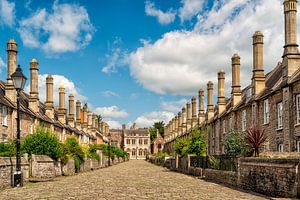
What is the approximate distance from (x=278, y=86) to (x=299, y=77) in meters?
3.76

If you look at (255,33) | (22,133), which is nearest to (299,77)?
(255,33)

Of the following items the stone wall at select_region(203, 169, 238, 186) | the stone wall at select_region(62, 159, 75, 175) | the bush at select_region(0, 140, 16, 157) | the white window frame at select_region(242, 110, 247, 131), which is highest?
the white window frame at select_region(242, 110, 247, 131)

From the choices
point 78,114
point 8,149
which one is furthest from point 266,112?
point 78,114

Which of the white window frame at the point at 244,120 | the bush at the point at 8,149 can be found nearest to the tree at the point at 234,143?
the white window frame at the point at 244,120

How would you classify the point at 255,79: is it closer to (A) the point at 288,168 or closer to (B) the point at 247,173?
(B) the point at 247,173

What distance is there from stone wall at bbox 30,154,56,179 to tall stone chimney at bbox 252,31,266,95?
55.2 feet

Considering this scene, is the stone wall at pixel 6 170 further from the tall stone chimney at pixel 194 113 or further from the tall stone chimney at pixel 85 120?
the tall stone chimney at pixel 85 120

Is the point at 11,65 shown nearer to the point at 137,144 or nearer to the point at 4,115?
the point at 4,115

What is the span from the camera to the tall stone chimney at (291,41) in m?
26.2

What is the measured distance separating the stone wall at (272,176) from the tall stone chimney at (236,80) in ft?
63.5

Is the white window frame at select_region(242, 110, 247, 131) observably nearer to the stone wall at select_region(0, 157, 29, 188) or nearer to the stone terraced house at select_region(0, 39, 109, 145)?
the stone terraced house at select_region(0, 39, 109, 145)

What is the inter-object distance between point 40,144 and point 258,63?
17.8 m

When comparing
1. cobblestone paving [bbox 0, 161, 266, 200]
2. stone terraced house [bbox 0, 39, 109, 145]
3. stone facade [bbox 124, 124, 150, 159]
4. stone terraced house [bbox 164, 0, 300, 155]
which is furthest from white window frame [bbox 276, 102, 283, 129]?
stone facade [bbox 124, 124, 150, 159]

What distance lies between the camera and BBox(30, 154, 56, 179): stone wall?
25.5 meters
